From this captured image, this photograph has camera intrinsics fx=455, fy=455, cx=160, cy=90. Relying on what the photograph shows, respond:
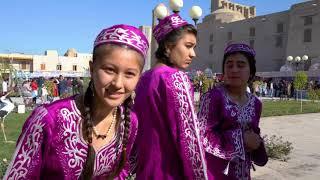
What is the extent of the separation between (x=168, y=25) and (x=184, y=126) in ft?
2.07

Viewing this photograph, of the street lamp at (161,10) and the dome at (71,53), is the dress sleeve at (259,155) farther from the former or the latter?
the dome at (71,53)

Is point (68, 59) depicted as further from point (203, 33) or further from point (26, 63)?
point (203, 33)

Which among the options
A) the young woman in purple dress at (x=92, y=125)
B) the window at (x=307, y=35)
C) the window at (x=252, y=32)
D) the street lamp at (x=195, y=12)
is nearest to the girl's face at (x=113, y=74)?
the young woman in purple dress at (x=92, y=125)

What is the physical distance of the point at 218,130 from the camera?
2.80 metres

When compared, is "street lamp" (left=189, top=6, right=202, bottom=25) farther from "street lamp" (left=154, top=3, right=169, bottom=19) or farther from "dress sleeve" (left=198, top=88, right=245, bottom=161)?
"dress sleeve" (left=198, top=88, right=245, bottom=161)

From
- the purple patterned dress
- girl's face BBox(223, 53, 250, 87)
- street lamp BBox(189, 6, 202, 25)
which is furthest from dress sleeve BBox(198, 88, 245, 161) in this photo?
street lamp BBox(189, 6, 202, 25)

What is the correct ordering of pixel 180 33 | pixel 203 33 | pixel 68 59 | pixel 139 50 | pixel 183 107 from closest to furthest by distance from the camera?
pixel 139 50
pixel 183 107
pixel 180 33
pixel 203 33
pixel 68 59

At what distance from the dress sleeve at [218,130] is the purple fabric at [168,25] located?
0.50m

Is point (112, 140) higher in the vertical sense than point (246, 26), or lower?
lower

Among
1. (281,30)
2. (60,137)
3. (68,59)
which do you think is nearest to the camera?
(60,137)

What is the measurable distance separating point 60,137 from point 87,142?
121mm

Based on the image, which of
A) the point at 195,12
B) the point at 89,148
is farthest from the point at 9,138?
the point at 89,148

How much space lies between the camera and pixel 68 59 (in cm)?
8006

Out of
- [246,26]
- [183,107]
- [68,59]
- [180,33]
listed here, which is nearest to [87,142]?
[183,107]
